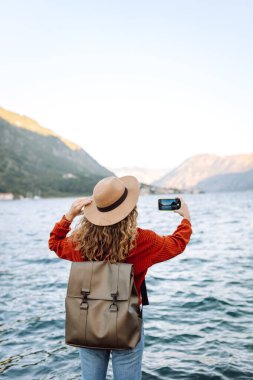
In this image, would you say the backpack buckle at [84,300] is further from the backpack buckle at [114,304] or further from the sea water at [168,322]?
the sea water at [168,322]

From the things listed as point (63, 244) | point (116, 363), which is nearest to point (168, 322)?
point (116, 363)

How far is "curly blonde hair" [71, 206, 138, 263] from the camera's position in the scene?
12.6 ft

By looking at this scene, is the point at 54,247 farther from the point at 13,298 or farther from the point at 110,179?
the point at 13,298

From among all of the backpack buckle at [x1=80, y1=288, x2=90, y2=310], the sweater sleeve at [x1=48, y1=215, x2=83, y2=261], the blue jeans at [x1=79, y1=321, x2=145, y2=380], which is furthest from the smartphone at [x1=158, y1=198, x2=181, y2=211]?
the blue jeans at [x1=79, y1=321, x2=145, y2=380]

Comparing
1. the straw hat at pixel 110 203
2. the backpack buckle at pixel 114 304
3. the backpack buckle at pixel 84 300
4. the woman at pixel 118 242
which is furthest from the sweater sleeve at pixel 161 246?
the backpack buckle at pixel 84 300

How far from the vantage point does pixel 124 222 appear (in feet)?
12.9

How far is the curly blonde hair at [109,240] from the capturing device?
12.6 feet

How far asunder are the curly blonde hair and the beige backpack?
123 millimetres

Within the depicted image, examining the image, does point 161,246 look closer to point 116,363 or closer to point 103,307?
point 103,307

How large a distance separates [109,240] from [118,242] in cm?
9

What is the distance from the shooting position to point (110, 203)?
396 centimetres

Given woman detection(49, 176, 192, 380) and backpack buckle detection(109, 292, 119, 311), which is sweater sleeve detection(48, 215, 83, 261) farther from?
backpack buckle detection(109, 292, 119, 311)

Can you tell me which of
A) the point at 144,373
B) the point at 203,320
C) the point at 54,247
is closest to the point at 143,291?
the point at 54,247

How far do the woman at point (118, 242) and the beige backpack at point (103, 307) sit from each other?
0.17 meters
